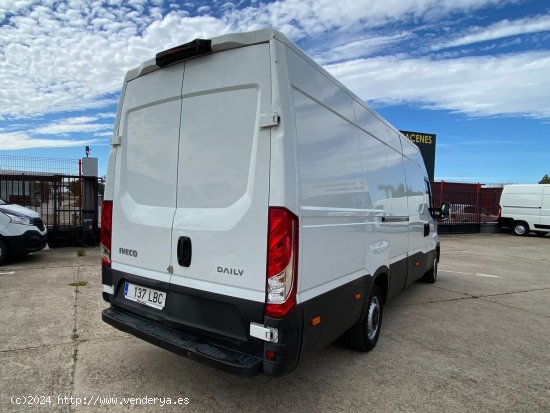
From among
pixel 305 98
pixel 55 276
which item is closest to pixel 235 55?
pixel 305 98

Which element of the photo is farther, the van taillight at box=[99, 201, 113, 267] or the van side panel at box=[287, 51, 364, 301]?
the van taillight at box=[99, 201, 113, 267]

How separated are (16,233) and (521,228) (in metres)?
21.2

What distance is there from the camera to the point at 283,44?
2604mm

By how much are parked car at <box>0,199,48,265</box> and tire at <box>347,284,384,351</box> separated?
7133 mm

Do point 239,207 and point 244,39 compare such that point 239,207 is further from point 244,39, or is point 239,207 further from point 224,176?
point 244,39

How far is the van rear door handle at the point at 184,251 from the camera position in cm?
Answer: 291

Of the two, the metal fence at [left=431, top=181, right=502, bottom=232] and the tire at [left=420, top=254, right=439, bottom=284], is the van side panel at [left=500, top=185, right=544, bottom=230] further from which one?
the tire at [left=420, top=254, right=439, bottom=284]

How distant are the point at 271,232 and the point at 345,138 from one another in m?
1.33

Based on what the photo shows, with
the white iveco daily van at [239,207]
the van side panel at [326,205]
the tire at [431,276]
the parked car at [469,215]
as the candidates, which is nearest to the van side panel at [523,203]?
the parked car at [469,215]

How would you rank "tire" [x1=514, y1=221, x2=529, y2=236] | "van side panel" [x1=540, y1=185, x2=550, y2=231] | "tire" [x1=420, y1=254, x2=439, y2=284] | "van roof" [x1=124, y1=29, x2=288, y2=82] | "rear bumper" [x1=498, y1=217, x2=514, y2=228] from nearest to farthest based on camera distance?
"van roof" [x1=124, y1=29, x2=288, y2=82] → "tire" [x1=420, y1=254, x2=439, y2=284] → "van side panel" [x1=540, y1=185, x2=550, y2=231] → "tire" [x1=514, y1=221, x2=529, y2=236] → "rear bumper" [x1=498, y1=217, x2=514, y2=228]

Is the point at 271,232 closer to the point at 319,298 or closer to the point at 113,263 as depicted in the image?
the point at 319,298

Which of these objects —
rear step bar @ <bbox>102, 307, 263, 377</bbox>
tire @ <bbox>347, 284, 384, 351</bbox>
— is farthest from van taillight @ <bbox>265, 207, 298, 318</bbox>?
tire @ <bbox>347, 284, 384, 351</bbox>

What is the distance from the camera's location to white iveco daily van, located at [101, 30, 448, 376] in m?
2.53

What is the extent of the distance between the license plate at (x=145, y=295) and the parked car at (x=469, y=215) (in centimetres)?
1894
